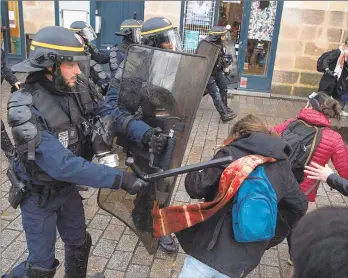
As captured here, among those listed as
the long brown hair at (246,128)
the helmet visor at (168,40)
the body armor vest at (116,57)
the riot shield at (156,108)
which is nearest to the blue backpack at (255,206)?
the long brown hair at (246,128)

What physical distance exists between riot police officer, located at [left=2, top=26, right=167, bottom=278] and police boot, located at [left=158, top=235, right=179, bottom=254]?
0.92m

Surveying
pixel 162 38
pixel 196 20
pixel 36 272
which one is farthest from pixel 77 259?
pixel 196 20

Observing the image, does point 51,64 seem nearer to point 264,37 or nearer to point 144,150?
point 144,150

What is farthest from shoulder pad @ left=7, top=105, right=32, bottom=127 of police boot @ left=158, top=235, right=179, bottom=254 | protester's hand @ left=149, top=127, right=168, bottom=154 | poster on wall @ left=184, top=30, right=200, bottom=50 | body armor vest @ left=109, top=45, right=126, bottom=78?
poster on wall @ left=184, top=30, right=200, bottom=50

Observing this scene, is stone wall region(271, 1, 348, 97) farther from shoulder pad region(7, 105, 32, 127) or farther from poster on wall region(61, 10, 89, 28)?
shoulder pad region(7, 105, 32, 127)

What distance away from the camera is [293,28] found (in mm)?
8242

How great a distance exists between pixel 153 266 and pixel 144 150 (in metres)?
1.16

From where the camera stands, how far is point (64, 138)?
92.7 inches

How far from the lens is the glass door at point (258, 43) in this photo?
27.5 ft

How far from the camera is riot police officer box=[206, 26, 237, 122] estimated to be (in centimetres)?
669

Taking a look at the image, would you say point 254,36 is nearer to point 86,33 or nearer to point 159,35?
point 86,33

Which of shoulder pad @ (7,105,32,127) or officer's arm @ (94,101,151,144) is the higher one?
shoulder pad @ (7,105,32,127)

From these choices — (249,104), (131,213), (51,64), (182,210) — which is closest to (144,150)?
(131,213)

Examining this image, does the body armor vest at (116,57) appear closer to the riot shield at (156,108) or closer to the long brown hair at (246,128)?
the riot shield at (156,108)
